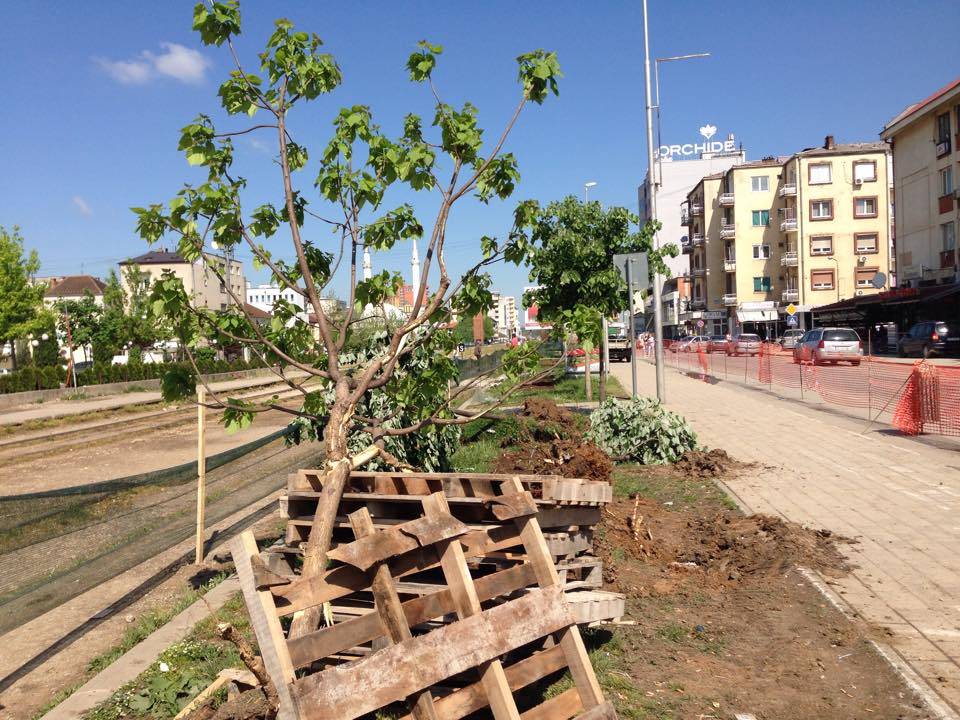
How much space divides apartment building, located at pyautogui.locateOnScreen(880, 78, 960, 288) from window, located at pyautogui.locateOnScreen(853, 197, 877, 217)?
704 inches

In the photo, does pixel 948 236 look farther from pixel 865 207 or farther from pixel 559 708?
pixel 559 708

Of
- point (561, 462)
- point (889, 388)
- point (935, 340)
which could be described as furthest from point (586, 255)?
point (935, 340)

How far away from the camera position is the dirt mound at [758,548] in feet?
19.9

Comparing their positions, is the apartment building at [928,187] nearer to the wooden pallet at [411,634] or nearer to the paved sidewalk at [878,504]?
the paved sidewalk at [878,504]

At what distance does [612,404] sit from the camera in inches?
455

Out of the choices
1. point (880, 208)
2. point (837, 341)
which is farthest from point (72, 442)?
point (880, 208)

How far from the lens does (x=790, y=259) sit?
6694cm

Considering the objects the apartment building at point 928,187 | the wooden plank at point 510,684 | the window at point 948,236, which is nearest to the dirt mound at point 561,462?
the wooden plank at point 510,684

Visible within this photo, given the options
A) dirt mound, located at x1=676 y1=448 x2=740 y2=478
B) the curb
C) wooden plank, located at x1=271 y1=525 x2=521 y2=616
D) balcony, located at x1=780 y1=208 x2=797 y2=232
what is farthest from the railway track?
balcony, located at x1=780 y1=208 x2=797 y2=232

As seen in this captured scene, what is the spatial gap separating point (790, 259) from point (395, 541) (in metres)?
69.8

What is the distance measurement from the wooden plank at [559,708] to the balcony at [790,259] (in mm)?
68871

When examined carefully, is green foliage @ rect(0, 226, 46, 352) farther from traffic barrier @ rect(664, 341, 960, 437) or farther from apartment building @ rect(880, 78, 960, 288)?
apartment building @ rect(880, 78, 960, 288)

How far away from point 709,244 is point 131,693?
250 ft

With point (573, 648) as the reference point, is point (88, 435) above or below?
below
